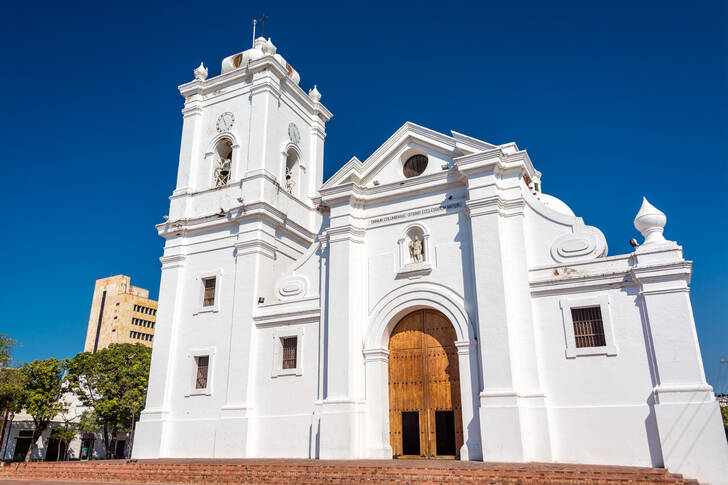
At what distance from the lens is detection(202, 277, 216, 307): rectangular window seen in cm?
1997

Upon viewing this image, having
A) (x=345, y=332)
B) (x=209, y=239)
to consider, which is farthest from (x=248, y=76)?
(x=345, y=332)

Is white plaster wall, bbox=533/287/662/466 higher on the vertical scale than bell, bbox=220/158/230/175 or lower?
lower

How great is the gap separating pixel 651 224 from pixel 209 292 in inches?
560

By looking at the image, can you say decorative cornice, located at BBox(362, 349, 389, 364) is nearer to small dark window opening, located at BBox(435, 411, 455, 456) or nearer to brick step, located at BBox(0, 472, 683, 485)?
small dark window opening, located at BBox(435, 411, 455, 456)

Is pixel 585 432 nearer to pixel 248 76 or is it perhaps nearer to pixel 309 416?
pixel 309 416

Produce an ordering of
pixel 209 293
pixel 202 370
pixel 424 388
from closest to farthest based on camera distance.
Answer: pixel 424 388, pixel 202 370, pixel 209 293

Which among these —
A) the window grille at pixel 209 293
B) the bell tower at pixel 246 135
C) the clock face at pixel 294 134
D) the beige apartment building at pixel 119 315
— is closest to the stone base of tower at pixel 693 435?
the window grille at pixel 209 293

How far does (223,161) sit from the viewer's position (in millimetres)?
22609

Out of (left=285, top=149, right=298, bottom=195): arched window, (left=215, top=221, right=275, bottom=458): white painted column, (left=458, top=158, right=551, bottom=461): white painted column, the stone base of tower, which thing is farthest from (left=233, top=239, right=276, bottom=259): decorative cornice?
the stone base of tower

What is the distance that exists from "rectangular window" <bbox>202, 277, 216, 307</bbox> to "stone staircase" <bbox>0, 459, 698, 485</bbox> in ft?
19.2

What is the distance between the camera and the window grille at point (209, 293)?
19969 mm

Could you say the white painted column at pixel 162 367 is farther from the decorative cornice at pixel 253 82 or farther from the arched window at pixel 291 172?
the decorative cornice at pixel 253 82

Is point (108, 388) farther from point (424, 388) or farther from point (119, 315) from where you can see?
point (119, 315)

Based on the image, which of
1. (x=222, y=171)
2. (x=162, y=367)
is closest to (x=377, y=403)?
(x=162, y=367)
